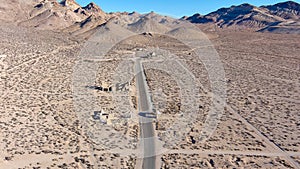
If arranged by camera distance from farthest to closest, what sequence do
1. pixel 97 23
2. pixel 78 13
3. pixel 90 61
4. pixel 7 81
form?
1. pixel 78 13
2. pixel 97 23
3. pixel 90 61
4. pixel 7 81

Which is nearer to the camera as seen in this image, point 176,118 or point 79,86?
point 176,118

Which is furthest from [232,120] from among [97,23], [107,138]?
[97,23]

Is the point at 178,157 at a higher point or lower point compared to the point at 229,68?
lower

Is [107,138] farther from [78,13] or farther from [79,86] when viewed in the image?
[78,13]

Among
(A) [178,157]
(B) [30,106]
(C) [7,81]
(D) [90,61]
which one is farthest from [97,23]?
(A) [178,157]

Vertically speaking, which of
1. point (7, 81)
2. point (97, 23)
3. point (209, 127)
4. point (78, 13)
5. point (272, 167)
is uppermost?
point (78, 13)

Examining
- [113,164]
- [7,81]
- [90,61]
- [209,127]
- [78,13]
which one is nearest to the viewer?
[113,164]

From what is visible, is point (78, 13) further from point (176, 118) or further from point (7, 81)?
point (176, 118)
